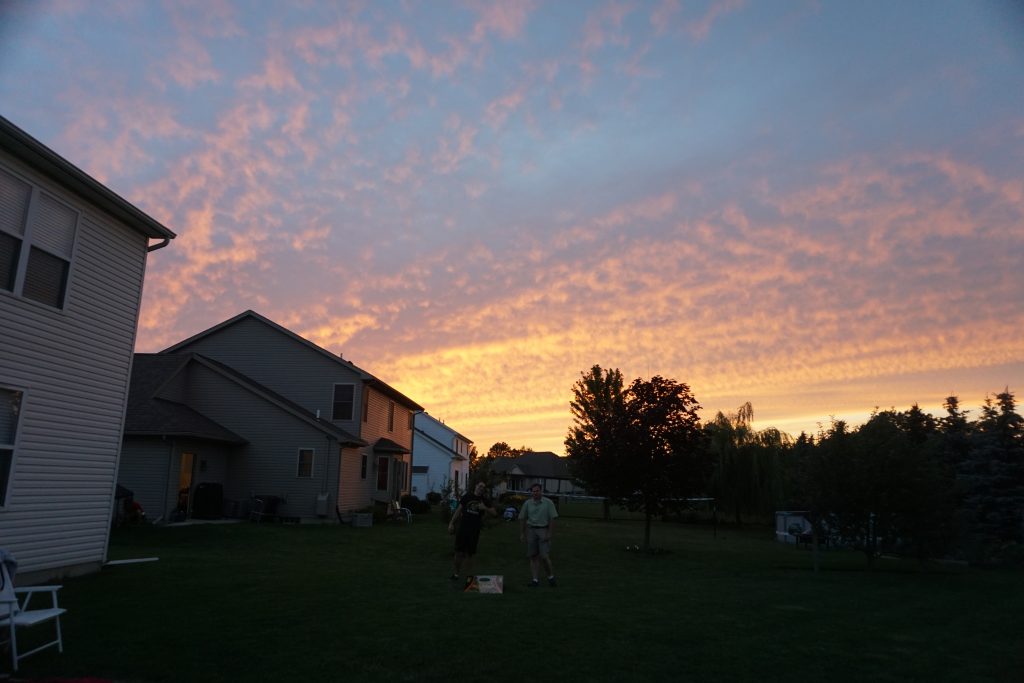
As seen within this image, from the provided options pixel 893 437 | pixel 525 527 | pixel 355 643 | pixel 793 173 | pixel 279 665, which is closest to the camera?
pixel 279 665

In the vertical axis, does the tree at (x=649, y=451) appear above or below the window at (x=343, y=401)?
below

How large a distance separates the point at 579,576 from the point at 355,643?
7.80 meters

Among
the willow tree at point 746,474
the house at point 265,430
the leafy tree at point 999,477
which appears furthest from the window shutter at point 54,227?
the willow tree at point 746,474

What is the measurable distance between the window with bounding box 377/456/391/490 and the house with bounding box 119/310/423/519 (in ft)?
0.15

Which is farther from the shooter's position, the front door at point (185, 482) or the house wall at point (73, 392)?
the front door at point (185, 482)

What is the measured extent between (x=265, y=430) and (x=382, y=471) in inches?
295

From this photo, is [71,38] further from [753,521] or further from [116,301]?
[753,521]

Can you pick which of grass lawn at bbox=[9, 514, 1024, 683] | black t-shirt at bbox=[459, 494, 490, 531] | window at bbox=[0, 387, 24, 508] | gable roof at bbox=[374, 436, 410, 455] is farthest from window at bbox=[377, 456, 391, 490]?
window at bbox=[0, 387, 24, 508]

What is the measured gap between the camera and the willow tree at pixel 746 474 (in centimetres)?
3794

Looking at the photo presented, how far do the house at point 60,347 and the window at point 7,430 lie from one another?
0.02 meters

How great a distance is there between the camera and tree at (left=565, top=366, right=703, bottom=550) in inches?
852

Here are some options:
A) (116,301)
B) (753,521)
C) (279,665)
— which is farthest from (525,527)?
(753,521)

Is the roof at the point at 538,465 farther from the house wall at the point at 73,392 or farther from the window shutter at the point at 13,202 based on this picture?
the window shutter at the point at 13,202

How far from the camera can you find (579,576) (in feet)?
47.3
